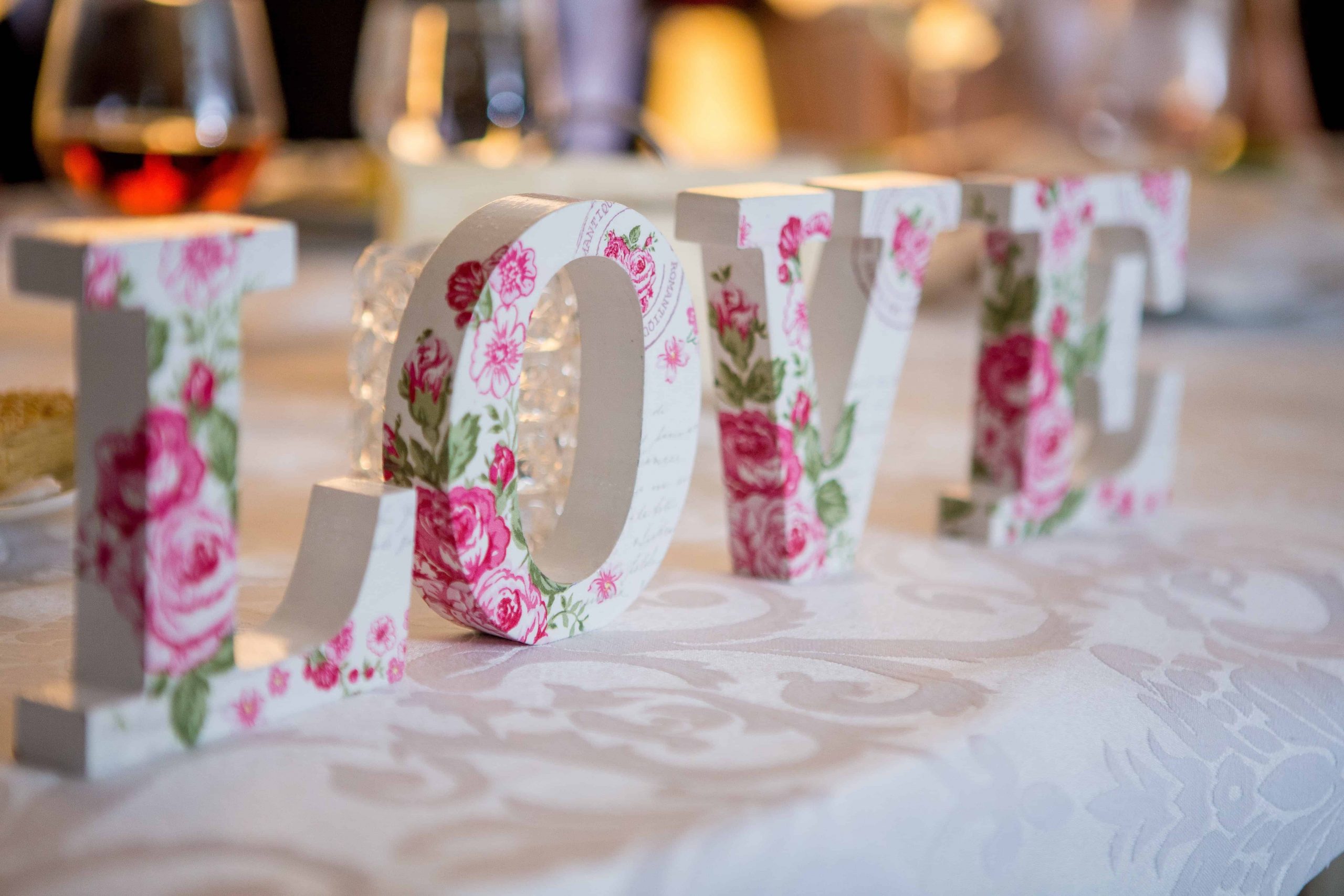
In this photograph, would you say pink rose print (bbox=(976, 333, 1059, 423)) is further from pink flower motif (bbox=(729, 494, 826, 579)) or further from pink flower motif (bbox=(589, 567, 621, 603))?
pink flower motif (bbox=(589, 567, 621, 603))

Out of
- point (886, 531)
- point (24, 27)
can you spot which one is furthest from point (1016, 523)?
point (24, 27)

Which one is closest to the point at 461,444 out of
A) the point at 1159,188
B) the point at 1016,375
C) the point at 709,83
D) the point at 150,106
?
the point at 1016,375

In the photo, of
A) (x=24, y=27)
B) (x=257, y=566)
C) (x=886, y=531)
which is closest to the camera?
(x=257, y=566)

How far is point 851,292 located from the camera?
664 mm

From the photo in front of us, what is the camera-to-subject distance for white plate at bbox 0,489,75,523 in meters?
0.60

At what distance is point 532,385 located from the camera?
65cm

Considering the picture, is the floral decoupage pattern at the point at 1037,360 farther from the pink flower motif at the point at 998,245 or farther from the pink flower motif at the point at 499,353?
the pink flower motif at the point at 499,353

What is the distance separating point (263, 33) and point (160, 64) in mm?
2336

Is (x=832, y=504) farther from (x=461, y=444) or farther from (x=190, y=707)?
(x=190, y=707)

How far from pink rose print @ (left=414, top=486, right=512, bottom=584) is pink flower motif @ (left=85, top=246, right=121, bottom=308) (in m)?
0.14

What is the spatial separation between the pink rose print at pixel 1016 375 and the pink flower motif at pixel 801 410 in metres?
0.16

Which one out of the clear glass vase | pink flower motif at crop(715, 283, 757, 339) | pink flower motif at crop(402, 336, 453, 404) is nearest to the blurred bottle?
the clear glass vase

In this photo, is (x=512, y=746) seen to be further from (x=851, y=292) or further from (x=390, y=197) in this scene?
(x=390, y=197)

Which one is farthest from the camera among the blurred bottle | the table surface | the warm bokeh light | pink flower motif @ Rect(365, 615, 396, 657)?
the warm bokeh light
